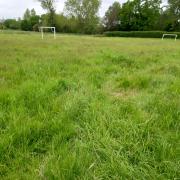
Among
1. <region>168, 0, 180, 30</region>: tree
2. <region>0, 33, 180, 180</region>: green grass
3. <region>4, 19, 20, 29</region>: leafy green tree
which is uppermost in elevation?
<region>168, 0, 180, 30</region>: tree

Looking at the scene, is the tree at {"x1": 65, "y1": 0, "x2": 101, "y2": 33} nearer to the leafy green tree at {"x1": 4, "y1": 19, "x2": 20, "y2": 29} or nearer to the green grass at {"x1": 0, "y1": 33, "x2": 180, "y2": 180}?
the leafy green tree at {"x1": 4, "y1": 19, "x2": 20, "y2": 29}

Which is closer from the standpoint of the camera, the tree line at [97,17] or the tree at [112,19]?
the tree line at [97,17]

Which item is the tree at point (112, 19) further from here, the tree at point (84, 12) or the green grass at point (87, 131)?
the green grass at point (87, 131)

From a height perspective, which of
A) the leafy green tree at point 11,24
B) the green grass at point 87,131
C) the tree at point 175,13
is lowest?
the green grass at point 87,131

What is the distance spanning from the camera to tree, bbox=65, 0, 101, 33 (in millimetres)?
53188

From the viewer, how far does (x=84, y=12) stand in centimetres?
5447

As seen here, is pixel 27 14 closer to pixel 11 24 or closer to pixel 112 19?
pixel 11 24

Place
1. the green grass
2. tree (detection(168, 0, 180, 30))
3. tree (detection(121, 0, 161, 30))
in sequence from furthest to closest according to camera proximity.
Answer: tree (detection(121, 0, 161, 30)), tree (detection(168, 0, 180, 30)), the green grass

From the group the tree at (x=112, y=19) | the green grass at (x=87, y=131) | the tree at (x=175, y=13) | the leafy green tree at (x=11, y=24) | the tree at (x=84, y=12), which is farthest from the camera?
the leafy green tree at (x=11, y=24)

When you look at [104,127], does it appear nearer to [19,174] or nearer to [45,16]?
[19,174]

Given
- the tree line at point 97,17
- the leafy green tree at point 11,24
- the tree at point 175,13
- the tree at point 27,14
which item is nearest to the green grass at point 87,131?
the tree at point 175,13

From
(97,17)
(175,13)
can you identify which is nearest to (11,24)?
(97,17)

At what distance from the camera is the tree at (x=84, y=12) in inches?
2094

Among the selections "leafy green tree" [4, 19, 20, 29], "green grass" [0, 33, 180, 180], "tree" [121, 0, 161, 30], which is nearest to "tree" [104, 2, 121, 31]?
"tree" [121, 0, 161, 30]
